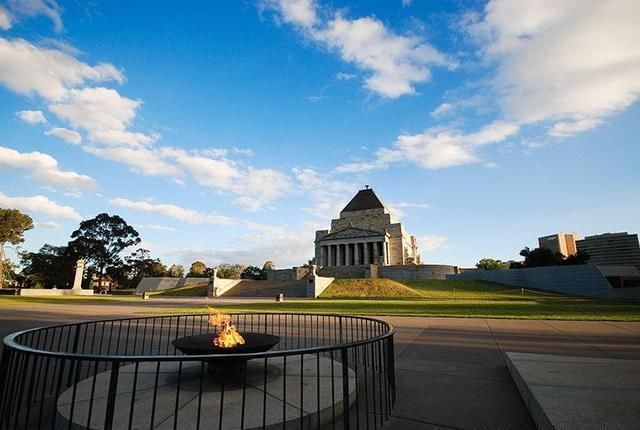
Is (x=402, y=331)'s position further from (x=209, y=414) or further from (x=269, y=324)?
(x=209, y=414)

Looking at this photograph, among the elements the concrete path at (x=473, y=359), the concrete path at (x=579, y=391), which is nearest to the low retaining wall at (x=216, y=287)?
the concrete path at (x=473, y=359)

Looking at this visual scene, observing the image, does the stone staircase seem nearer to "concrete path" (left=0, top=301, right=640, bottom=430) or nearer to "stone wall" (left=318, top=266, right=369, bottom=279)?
"stone wall" (left=318, top=266, right=369, bottom=279)

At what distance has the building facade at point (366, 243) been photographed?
8075 centimetres

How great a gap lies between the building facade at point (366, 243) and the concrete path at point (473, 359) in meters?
64.0

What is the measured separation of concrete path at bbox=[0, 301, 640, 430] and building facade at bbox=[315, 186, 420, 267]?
63997 mm

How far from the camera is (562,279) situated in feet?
145

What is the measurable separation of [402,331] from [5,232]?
6720 centimetres

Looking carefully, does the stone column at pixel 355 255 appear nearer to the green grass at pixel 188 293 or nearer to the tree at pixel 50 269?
the green grass at pixel 188 293

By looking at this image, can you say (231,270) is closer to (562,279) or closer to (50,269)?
(50,269)

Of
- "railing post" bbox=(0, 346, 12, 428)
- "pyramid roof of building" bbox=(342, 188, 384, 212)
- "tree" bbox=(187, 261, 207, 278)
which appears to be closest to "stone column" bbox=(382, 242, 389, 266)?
"pyramid roof of building" bbox=(342, 188, 384, 212)

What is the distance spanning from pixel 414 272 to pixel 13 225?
67.7 metres

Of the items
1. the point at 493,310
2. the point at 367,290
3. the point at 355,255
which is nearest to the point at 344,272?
the point at 367,290

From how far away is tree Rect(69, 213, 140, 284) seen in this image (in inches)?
2756

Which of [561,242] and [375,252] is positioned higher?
[561,242]
